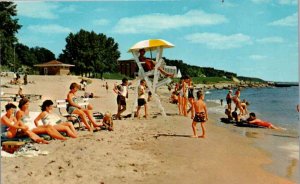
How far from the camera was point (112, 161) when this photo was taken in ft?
24.1

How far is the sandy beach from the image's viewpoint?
6379mm

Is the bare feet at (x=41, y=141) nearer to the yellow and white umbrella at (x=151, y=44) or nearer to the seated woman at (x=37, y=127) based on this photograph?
the seated woman at (x=37, y=127)

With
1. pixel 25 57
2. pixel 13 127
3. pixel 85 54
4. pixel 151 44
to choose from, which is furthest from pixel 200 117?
pixel 25 57

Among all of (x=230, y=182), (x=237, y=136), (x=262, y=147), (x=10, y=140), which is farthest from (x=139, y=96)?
(x=230, y=182)

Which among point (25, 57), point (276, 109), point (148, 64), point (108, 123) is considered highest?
point (25, 57)

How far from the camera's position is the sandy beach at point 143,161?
638cm

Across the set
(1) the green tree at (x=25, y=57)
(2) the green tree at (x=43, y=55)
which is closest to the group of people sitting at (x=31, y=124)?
(1) the green tree at (x=25, y=57)

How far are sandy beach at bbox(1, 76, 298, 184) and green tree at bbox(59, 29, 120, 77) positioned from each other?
59.0 m

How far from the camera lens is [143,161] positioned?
754 cm

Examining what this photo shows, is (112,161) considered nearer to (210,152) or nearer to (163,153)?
(163,153)

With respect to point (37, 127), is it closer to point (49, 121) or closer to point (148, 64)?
point (49, 121)

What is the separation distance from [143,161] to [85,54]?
205ft

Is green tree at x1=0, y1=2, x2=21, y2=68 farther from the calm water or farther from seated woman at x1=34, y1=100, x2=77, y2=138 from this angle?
seated woman at x1=34, y1=100, x2=77, y2=138

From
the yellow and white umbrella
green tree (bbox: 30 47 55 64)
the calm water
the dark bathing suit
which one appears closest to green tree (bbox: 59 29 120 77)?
the calm water
